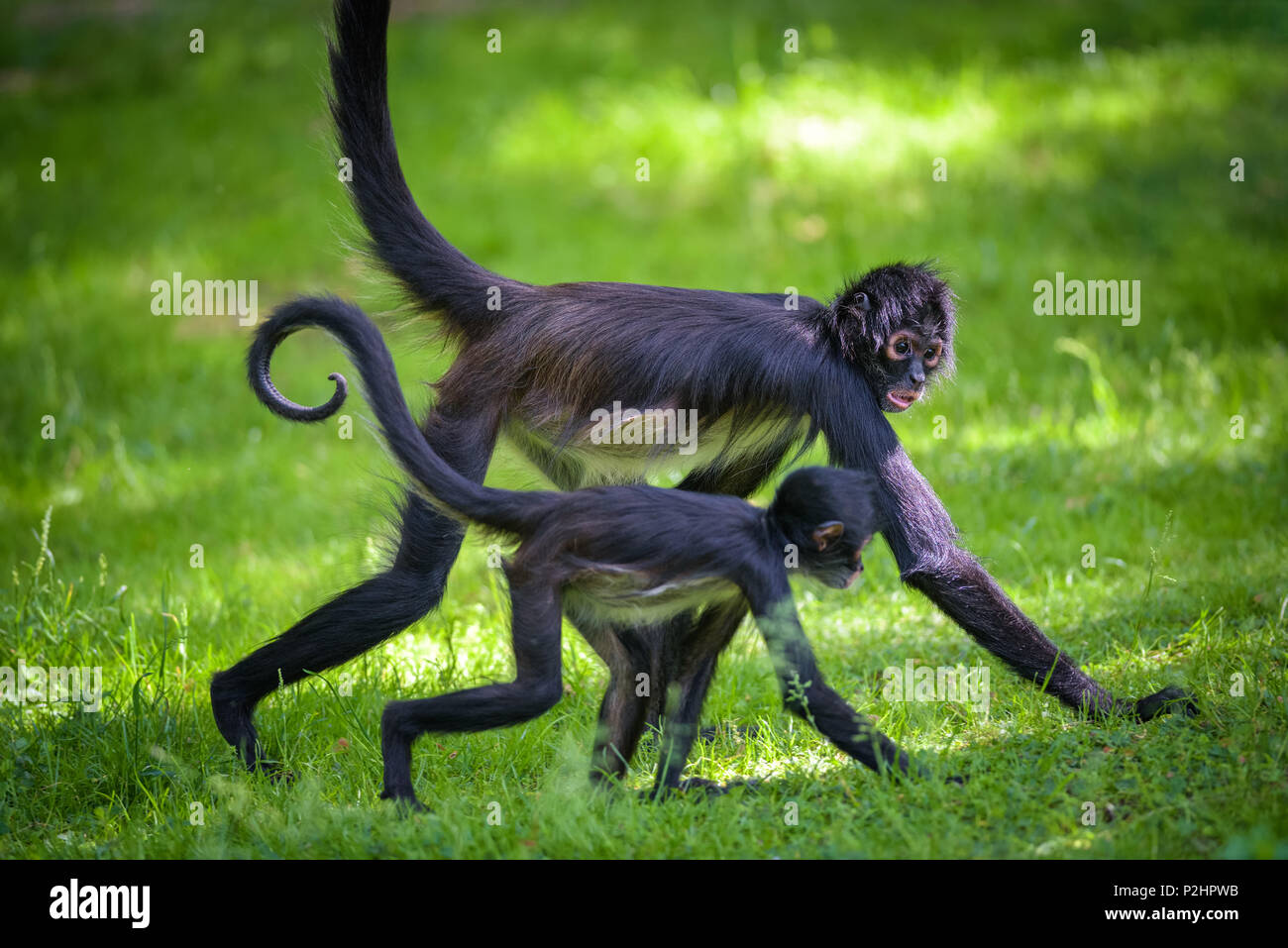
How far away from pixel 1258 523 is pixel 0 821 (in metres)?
6.10

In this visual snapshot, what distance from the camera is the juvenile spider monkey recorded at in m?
3.78

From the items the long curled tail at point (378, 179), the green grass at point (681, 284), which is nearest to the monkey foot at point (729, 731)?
the green grass at point (681, 284)

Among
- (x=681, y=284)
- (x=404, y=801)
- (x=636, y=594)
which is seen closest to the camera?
(x=636, y=594)

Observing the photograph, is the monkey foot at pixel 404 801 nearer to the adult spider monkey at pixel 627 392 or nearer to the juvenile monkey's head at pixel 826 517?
the adult spider monkey at pixel 627 392

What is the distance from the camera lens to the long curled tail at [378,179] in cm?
478

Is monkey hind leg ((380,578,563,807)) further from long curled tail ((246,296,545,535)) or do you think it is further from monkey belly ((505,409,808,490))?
monkey belly ((505,409,808,490))

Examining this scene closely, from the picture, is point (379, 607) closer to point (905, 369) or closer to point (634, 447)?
point (634, 447)

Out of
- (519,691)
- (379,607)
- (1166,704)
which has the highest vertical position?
(379,607)

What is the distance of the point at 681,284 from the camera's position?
10359mm

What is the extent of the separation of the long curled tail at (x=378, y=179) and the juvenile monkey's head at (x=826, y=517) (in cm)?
154

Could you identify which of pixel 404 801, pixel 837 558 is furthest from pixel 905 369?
pixel 404 801

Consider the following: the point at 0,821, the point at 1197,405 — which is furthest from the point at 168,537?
the point at 1197,405

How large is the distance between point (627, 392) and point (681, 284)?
605 cm

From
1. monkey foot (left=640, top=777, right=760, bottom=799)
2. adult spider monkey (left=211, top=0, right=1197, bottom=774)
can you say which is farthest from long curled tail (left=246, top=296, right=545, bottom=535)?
monkey foot (left=640, top=777, right=760, bottom=799)
